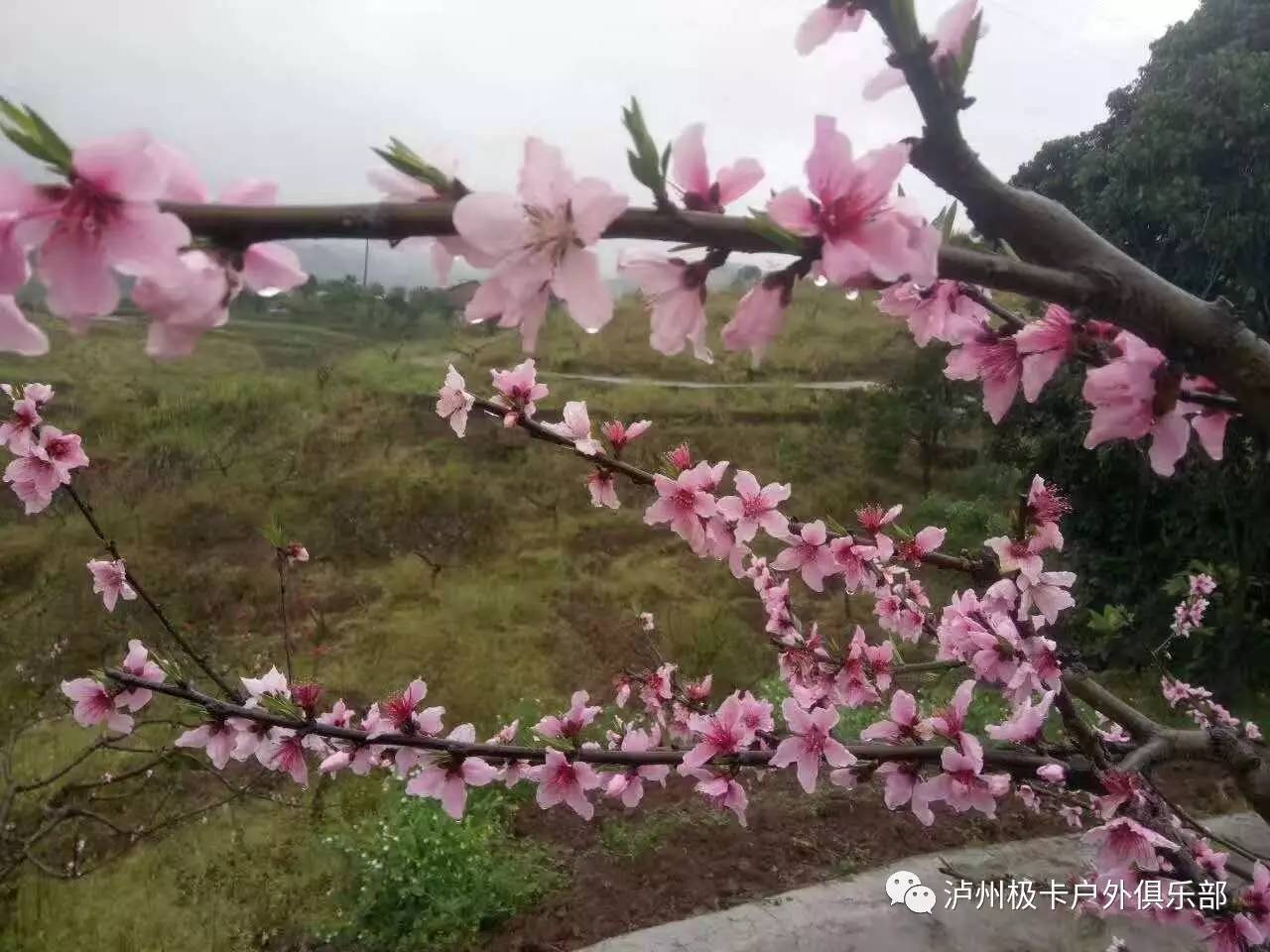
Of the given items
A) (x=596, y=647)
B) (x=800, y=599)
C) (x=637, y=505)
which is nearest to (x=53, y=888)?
(x=596, y=647)

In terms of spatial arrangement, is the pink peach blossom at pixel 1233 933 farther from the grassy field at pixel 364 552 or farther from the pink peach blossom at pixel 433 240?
the grassy field at pixel 364 552

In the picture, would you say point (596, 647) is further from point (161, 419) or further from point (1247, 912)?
point (161, 419)

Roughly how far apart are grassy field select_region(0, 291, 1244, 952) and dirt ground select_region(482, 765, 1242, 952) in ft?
0.34

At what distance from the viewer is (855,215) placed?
0.46 m

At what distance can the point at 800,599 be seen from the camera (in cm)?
523

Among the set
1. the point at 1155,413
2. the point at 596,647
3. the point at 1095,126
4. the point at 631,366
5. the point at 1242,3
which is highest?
the point at 1242,3

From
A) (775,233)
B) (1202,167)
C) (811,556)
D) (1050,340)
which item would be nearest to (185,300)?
(775,233)

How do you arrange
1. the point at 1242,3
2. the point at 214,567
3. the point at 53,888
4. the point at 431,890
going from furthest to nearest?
1. the point at 214,567
2. the point at 1242,3
3. the point at 53,888
4. the point at 431,890

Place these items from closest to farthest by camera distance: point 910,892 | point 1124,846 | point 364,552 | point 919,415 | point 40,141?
point 40,141
point 1124,846
point 910,892
point 364,552
point 919,415

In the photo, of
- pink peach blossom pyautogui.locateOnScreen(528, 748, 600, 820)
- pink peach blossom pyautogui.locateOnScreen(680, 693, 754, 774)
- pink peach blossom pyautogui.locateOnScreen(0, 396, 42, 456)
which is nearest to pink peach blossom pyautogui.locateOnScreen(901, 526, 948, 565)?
pink peach blossom pyautogui.locateOnScreen(680, 693, 754, 774)

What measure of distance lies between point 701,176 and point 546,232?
0.13 m

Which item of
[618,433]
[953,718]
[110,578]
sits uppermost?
[618,433]

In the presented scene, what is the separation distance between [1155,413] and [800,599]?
4813mm

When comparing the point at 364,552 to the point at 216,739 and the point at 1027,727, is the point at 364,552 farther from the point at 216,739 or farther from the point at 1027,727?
the point at 1027,727
